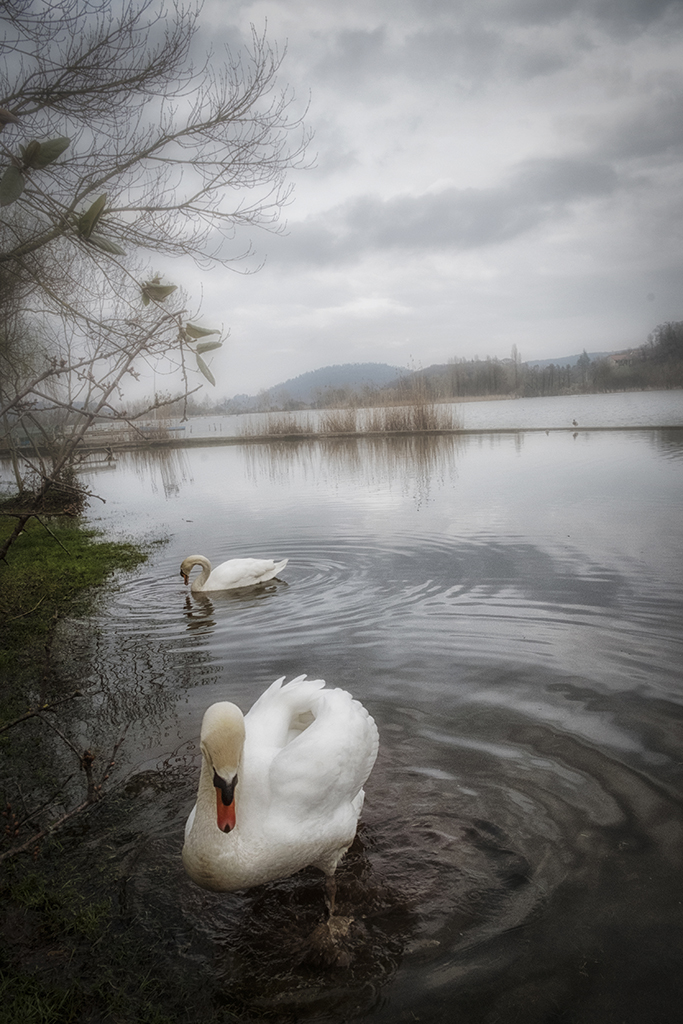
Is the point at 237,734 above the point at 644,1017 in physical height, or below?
above

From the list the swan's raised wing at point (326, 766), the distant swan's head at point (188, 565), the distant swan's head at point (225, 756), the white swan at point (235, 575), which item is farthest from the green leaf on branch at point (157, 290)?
the distant swan's head at point (188, 565)

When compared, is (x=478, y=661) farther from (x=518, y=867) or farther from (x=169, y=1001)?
(x=169, y=1001)

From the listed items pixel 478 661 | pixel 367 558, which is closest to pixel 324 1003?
pixel 478 661

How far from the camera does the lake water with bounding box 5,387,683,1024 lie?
256 centimetres

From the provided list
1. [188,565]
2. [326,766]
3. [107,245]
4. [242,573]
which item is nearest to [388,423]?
[188,565]

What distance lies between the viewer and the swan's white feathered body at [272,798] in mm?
2598

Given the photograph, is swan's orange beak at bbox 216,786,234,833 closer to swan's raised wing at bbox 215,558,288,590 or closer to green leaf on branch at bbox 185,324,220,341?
green leaf on branch at bbox 185,324,220,341

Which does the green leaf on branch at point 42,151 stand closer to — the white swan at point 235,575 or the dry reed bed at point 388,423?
the white swan at point 235,575

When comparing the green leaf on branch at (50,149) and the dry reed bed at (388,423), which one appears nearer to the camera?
A: the green leaf on branch at (50,149)

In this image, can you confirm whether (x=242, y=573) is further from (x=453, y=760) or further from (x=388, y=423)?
(x=388, y=423)

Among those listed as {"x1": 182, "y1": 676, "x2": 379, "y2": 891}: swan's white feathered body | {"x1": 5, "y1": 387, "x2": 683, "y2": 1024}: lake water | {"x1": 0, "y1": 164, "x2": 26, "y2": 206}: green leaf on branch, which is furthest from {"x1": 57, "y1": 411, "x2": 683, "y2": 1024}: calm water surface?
{"x1": 0, "y1": 164, "x2": 26, "y2": 206}: green leaf on branch

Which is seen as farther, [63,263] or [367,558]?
[367,558]

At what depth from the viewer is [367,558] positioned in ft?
29.5

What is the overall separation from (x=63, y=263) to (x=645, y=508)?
9338 mm
